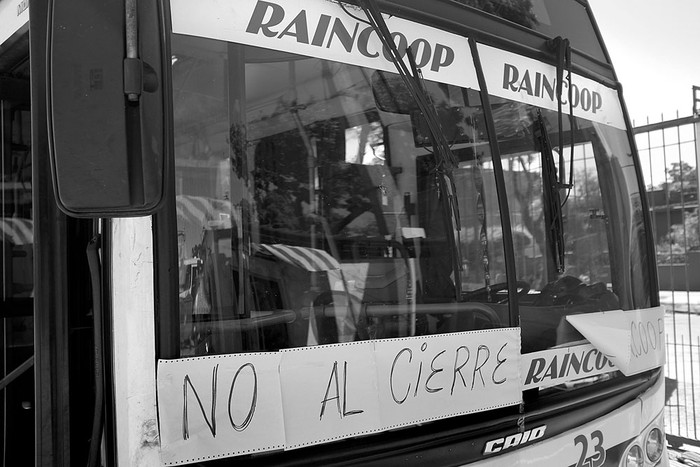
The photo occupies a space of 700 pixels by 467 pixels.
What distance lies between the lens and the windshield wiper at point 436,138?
6.28 ft

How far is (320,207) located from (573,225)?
1139 millimetres

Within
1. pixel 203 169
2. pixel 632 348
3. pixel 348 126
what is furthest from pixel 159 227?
pixel 632 348

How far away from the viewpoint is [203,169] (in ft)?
5.34

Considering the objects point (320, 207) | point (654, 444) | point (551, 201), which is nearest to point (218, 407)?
point (320, 207)

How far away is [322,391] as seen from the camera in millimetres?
1648

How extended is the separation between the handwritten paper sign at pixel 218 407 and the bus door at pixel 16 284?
3.51 ft

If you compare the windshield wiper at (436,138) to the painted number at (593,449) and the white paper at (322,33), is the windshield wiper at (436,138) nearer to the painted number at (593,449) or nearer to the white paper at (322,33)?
the white paper at (322,33)

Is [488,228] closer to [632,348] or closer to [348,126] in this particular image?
[348,126]

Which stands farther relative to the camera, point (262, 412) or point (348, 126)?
point (348, 126)

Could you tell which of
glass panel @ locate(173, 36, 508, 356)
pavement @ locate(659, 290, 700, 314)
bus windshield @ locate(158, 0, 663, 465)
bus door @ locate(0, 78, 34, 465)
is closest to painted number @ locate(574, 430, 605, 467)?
bus windshield @ locate(158, 0, 663, 465)

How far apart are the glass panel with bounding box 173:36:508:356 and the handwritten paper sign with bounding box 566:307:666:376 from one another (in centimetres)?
49

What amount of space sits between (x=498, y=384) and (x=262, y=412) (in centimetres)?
78

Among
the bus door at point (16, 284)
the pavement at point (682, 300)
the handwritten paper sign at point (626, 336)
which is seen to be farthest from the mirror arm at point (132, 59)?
the pavement at point (682, 300)

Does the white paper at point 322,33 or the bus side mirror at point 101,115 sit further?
the white paper at point 322,33
